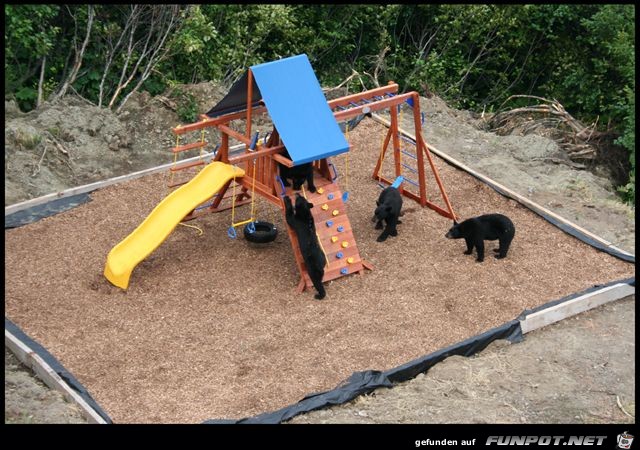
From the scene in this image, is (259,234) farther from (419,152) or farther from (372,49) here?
(372,49)

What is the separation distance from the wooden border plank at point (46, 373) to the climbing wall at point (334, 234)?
10.6 feet

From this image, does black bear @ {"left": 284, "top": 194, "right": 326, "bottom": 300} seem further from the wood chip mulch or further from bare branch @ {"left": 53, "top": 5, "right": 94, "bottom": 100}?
bare branch @ {"left": 53, "top": 5, "right": 94, "bottom": 100}

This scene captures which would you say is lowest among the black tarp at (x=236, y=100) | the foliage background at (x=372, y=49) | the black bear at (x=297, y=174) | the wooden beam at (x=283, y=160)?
the foliage background at (x=372, y=49)

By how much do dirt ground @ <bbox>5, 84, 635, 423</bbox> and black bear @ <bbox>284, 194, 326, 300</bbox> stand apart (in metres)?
1.78

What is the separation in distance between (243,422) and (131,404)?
1145 millimetres

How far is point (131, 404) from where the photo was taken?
9.25m

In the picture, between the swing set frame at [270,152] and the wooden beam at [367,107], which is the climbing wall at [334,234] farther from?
the wooden beam at [367,107]

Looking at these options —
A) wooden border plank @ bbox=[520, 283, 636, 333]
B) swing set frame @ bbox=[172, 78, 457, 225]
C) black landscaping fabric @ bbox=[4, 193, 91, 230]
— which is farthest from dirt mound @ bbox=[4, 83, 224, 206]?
wooden border plank @ bbox=[520, 283, 636, 333]

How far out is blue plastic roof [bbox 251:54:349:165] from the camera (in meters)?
11.1

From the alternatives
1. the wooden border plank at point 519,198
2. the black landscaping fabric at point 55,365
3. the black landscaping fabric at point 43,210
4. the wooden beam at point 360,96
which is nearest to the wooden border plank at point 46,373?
the black landscaping fabric at point 55,365

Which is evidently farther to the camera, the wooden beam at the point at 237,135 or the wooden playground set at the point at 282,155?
the wooden beam at the point at 237,135

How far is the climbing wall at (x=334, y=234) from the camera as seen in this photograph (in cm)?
1142
